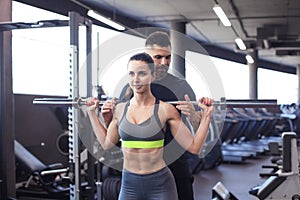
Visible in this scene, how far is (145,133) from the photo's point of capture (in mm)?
1535

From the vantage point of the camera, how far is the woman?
5.04ft

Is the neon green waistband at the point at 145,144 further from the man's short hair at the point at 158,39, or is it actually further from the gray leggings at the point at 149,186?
the man's short hair at the point at 158,39

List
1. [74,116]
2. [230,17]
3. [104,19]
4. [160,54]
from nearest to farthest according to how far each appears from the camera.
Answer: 1. [160,54]
2. [74,116]
3. [104,19]
4. [230,17]

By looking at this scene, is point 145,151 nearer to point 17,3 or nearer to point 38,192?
point 38,192

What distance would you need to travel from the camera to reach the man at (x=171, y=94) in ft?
5.32

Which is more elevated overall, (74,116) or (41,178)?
(74,116)

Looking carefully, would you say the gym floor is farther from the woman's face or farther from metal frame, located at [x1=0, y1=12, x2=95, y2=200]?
the woman's face

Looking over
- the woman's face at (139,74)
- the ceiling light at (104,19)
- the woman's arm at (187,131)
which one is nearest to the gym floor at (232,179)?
the ceiling light at (104,19)

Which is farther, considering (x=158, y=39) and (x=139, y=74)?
(x=158, y=39)

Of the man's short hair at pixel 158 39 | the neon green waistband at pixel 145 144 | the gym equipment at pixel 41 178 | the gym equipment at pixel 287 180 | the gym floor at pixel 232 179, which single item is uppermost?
the man's short hair at pixel 158 39

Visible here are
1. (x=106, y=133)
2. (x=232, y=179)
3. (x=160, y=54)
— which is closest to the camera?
(x=106, y=133)

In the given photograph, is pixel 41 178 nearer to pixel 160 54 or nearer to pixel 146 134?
pixel 160 54

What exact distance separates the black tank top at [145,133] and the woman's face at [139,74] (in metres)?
0.11

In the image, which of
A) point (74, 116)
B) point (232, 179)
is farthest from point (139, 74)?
point (232, 179)
